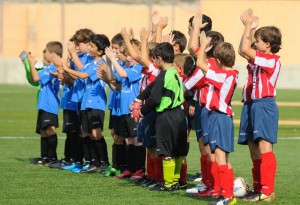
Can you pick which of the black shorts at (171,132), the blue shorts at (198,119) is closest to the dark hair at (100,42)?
the blue shorts at (198,119)

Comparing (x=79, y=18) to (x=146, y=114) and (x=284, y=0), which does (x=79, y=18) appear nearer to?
(x=284, y=0)

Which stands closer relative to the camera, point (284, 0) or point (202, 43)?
point (202, 43)

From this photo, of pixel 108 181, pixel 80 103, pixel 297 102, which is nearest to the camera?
pixel 108 181

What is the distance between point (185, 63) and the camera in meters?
12.7

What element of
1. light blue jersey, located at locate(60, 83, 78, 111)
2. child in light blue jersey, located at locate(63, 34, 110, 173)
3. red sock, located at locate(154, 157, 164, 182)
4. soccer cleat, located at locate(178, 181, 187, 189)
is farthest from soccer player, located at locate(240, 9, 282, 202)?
light blue jersey, located at locate(60, 83, 78, 111)

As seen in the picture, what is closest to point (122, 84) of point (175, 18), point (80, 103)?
point (80, 103)

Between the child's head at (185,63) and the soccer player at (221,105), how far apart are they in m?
1.36

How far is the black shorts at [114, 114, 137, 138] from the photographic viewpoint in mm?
13758

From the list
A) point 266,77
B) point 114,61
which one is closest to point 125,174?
point 114,61

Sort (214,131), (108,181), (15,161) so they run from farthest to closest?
(15,161) → (108,181) → (214,131)

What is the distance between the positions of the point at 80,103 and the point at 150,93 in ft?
9.33

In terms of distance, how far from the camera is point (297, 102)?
110 ft

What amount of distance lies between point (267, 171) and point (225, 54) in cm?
141

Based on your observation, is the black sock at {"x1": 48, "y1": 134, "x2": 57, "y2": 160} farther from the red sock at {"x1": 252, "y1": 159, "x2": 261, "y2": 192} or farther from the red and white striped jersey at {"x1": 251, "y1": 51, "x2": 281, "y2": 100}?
the red and white striped jersey at {"x1": 251, "y1": 51, "x2": 281, "y2": 100}
